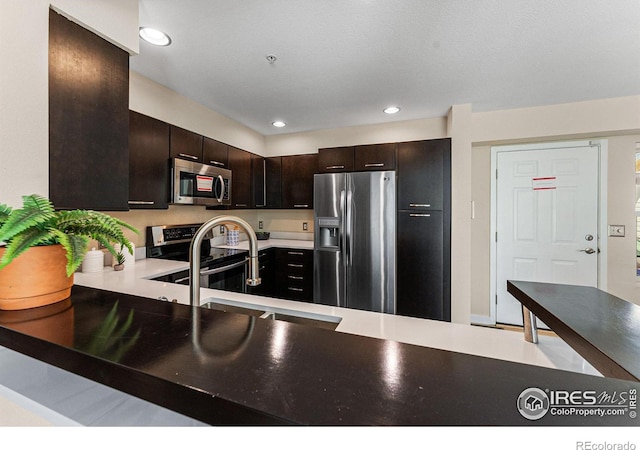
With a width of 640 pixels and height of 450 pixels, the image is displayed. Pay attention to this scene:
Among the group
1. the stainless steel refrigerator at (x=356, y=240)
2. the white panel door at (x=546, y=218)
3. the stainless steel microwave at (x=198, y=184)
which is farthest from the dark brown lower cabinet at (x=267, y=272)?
the white panel door at (x=546, y=218)

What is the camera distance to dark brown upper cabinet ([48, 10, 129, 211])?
127 cm

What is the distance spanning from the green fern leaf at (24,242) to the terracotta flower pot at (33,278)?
0.13 ft

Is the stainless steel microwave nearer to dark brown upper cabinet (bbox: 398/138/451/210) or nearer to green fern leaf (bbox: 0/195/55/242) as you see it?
green fern leaf (bbox: 0/195/55/242)

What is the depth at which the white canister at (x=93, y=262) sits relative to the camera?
6.25 ft

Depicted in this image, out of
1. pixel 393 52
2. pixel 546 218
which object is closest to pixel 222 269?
pixel 393 52

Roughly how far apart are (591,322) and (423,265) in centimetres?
229

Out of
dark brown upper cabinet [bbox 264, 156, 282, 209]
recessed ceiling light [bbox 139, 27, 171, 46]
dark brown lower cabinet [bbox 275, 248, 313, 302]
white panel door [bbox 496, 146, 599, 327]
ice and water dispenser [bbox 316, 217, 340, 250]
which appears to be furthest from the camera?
dark brown upper cabinet [bbox 264, 156, 282, 209]

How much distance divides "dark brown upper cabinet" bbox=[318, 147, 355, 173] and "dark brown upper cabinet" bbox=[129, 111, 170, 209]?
5.64 feet

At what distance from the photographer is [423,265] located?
2996mm

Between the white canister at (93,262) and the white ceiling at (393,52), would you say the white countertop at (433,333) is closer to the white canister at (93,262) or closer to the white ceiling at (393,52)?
the white canister at (93,262)

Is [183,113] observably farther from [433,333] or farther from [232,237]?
[433,333]

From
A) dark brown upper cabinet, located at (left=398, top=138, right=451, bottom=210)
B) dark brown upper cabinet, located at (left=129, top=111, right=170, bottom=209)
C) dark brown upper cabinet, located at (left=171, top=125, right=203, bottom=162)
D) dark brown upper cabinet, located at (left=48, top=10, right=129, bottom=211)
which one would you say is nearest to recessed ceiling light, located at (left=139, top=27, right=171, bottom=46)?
dark brown upper cabinet, located at (left=48, top=10, right=129, bottom=211)

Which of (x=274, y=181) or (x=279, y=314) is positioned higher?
(x=274, y=181)
